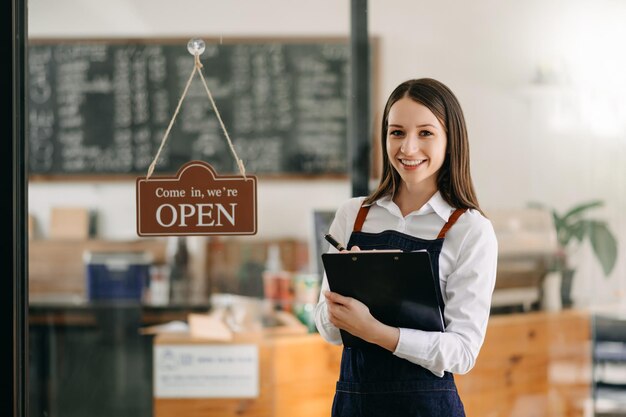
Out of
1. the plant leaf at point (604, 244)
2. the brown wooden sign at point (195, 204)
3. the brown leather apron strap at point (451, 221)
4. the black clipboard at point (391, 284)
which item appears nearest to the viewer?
the black clipboard at point (391, 284)

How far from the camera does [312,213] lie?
260cm

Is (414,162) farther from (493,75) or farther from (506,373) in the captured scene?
(506,373)

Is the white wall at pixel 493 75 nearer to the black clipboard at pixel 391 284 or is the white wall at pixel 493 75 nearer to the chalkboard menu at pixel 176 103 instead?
the chalkboard menu at pixel 176 103

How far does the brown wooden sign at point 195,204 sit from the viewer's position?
2066mm

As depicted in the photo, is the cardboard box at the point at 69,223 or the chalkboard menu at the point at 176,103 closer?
the chalkboard menu at the point at 176,103

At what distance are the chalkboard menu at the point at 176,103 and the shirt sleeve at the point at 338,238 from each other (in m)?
0.55

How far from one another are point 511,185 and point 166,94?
1.17 metres

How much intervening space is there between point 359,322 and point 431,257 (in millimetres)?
206

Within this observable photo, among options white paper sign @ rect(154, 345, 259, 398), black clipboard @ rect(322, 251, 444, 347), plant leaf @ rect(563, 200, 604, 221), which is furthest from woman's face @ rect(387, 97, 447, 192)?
white paper sign @ rect(154, 345, 259, 398)

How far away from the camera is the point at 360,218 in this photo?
5.69 feet

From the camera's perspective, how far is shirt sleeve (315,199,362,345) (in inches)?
67.6
